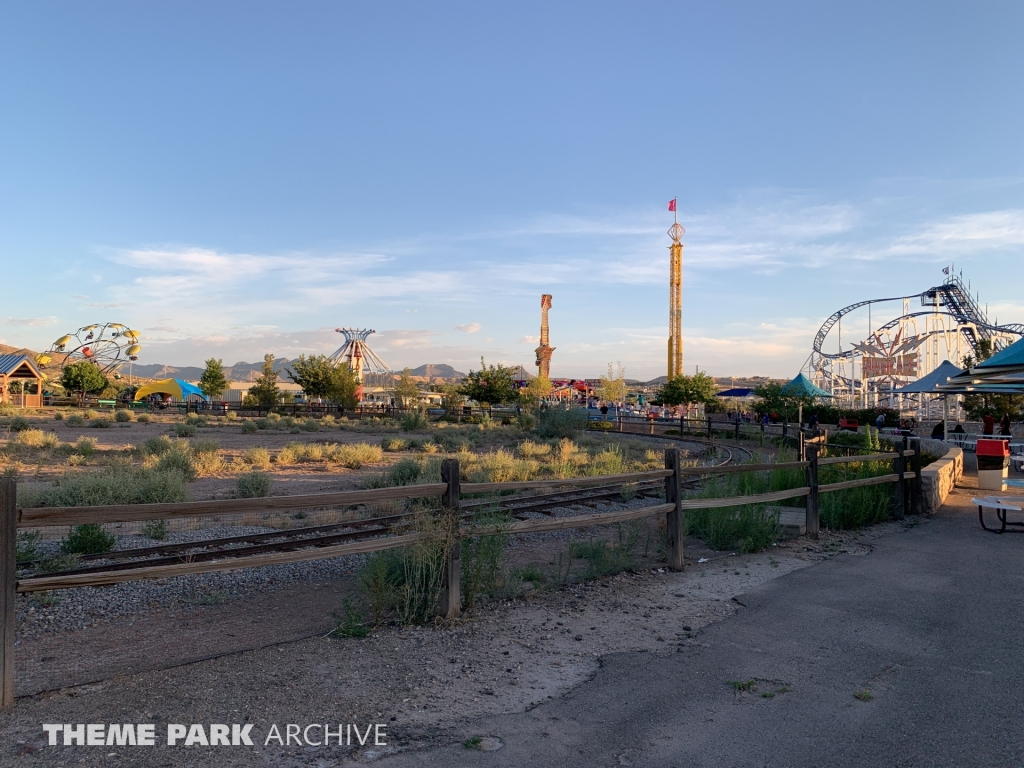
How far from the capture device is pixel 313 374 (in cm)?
7138

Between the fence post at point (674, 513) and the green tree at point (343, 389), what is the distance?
60058 millimetres

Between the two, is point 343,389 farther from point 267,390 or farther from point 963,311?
point 963,311

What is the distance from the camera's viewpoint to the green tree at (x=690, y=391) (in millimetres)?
61469

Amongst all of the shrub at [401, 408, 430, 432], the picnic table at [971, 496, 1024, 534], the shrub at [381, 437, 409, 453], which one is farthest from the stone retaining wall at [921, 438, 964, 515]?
the shrub at [401, 408, 430, 432]

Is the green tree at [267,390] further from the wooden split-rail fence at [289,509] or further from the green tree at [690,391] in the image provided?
the wooden split-rail fence at [289,509]

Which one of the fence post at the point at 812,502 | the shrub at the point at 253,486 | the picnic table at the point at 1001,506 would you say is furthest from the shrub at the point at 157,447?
the picnic table at the point at 1001,506

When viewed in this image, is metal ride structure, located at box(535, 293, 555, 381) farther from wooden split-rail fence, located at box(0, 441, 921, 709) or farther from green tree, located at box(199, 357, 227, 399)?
wooden split-rail fence, located at box(0, 441, 921, 709)

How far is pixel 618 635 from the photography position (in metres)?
6.25

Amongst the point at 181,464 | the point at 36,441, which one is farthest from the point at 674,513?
the point at 36,441

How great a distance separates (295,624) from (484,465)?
14998mm

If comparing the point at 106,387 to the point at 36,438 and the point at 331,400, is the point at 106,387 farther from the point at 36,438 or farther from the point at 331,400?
the point at 36,438

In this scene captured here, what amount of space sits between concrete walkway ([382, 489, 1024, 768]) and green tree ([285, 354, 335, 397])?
65454 millimetres

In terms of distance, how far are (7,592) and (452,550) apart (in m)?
3.05

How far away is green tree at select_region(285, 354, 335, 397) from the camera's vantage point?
70.2 meters
